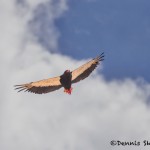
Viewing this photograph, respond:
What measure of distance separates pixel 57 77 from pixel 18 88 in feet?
10.9

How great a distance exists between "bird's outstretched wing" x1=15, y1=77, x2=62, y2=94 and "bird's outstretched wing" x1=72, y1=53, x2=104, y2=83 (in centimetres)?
157

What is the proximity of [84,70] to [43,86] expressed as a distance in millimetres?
3822

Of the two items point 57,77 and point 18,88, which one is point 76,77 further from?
point 18,88

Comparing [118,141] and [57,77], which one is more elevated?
[57,77]

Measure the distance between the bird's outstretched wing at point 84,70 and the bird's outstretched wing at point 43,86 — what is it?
5.17ft

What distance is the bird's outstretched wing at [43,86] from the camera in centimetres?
4056

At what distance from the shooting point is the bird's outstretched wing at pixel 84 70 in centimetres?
4147

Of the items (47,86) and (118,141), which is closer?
(47,86)

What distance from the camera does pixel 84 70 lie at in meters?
42.0

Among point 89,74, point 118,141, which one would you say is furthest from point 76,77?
point 118,141

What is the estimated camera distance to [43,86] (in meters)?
40.9

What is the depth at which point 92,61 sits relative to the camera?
42219mm

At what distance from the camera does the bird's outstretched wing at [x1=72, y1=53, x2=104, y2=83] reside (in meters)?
41.5

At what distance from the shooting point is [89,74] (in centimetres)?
4172
